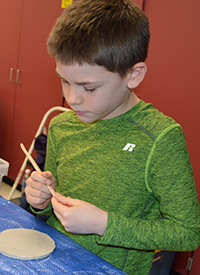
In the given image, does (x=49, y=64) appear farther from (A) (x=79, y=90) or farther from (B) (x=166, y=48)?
(A) (x=79, y=90)

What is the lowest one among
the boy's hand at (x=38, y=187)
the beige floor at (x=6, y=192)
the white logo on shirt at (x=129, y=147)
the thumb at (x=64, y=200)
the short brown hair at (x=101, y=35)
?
the beige floor at (x=6, y=192)

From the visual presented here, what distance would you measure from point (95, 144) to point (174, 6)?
1.33 metres

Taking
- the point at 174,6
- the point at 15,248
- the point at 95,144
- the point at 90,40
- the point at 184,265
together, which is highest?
the point at 174,6

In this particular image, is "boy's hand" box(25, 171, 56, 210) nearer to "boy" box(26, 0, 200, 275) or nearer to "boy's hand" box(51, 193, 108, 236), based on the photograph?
"boy" box(26, 0, 200, 275)

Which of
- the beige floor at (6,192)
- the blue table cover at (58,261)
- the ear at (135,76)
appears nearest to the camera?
the blue table cover at (58,261)

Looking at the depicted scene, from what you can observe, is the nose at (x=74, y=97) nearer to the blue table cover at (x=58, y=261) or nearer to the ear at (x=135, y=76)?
the ear at (x=135, y=76)

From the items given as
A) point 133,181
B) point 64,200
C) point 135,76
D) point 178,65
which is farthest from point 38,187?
point 178,65

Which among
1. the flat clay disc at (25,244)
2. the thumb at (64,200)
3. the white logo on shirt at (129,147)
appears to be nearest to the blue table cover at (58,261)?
the flat clay disc at (25,244)

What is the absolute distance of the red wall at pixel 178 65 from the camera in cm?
183

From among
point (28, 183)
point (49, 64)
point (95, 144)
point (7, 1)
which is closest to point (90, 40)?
point (95, 144)

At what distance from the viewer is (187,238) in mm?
755

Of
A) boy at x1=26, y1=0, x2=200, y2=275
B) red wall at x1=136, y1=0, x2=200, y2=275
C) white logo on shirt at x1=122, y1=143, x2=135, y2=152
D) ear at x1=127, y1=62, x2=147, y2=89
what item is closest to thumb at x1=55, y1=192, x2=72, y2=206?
boy at x1=26, y1=0, x2=200, y2=275

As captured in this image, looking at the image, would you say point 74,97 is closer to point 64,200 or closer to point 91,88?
point 91,88

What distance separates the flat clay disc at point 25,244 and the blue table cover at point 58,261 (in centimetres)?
1
